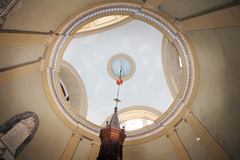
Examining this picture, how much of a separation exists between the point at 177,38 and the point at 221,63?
7.37 feet

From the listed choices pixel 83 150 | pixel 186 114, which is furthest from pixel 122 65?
pixel 83 150

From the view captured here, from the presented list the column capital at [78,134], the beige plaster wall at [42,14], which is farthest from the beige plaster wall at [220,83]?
the column capital at [78,134]

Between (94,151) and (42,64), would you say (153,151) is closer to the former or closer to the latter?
(94,151)

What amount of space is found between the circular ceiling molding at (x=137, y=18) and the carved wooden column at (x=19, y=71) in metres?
0.47

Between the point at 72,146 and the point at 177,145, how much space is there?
513 cm

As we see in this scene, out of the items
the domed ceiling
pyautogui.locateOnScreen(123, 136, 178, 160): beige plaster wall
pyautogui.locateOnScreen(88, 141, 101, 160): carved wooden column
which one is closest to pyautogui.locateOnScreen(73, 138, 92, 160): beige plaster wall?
pyautogui.locateOnScreen(88, 141, 101, 160): carved wooden column

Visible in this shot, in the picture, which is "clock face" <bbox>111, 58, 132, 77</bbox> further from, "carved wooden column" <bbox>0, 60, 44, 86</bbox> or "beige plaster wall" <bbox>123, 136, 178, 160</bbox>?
"carved wooden column" <bbox>0, 60, 44, 86</bbox>

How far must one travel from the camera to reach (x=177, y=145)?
825 cm

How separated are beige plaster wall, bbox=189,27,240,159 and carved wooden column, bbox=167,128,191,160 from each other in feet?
5.39

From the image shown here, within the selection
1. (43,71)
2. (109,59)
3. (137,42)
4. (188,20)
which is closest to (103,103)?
(109,59)

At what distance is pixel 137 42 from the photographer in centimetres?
1208

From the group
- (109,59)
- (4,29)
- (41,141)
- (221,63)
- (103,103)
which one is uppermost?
(109,59)

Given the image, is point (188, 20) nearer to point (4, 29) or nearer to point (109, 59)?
point (4, 29)

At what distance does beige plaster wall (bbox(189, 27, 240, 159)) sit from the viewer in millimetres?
4965
